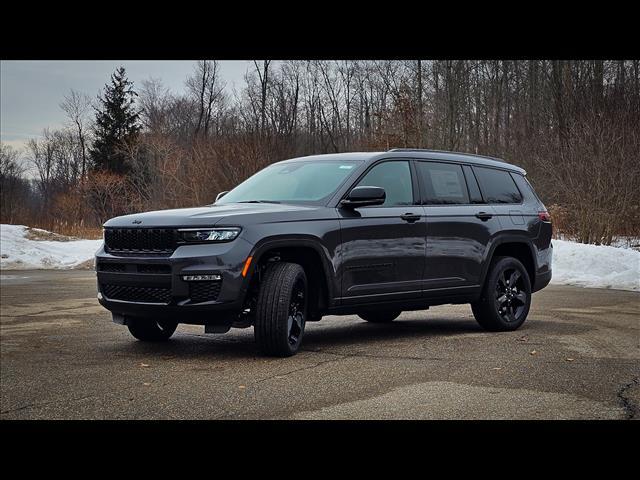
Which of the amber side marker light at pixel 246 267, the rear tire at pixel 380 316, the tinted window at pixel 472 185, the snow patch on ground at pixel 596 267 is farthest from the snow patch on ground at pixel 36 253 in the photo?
the amber side marker light at pixel 246 267

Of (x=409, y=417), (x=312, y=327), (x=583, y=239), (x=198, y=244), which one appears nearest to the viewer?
(x=409, y=417)

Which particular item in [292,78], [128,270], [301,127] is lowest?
[128,270]

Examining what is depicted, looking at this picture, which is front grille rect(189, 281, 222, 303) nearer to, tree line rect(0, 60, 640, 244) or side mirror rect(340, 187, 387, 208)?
side mirror rect(340, 187, 387, 208)

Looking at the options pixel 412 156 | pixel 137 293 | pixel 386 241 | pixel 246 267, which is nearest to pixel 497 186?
pixel 412 156

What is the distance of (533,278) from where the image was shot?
9984mm

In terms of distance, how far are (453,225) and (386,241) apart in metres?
1.13

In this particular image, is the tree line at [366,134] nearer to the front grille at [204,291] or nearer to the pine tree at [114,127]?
the pine tree at [114,127]

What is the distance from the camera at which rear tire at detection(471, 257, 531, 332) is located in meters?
9.20

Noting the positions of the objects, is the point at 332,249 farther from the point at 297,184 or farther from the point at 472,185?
the point at 472,185

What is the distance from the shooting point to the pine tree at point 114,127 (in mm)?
55312

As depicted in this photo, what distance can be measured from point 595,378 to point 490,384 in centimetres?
98

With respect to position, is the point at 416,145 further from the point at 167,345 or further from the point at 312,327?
the point at 167,345

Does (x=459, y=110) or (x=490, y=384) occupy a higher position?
(x=459, y=110)
